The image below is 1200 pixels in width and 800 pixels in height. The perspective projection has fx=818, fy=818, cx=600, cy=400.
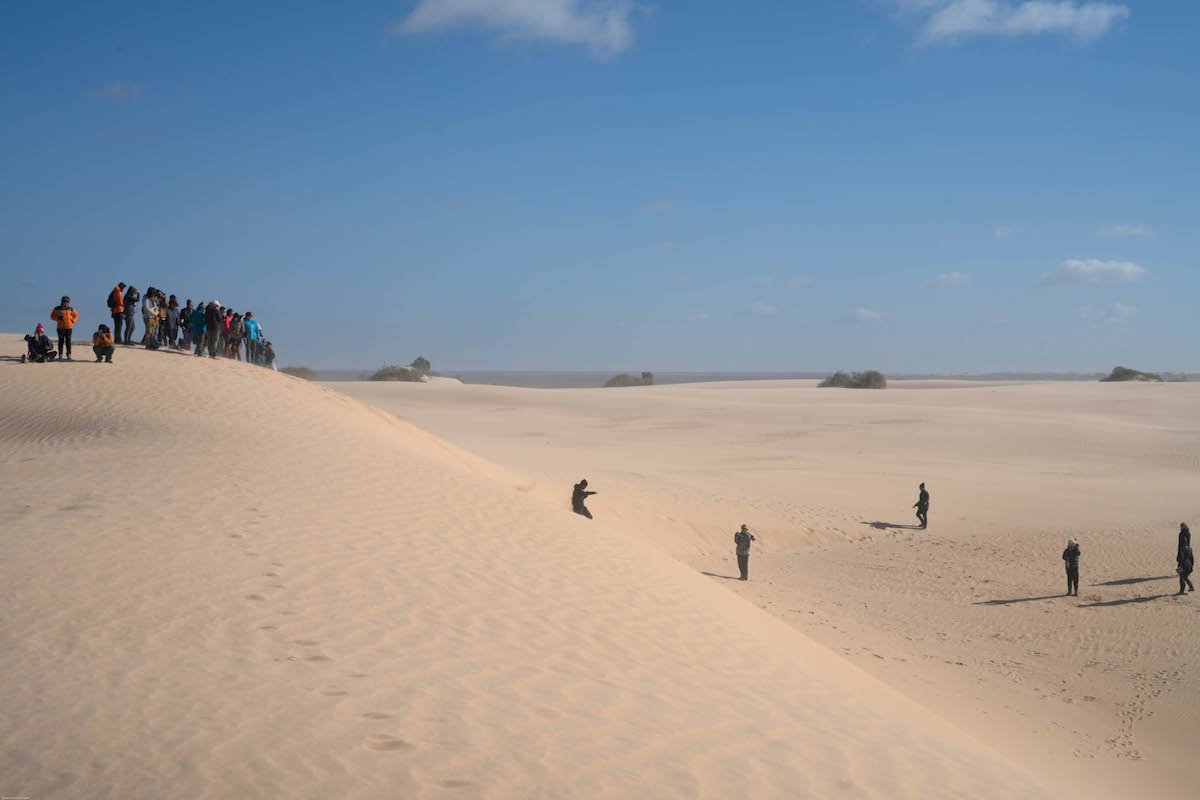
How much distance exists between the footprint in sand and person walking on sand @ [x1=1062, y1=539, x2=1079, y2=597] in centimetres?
1303

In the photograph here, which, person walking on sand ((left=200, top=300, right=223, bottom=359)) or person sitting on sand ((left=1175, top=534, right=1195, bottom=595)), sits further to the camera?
person walking on sand ((left=200, top=300, right=223, bottom=359))

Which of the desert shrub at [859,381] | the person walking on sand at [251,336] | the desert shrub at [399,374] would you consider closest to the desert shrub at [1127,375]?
the desert shrub at [859,381]

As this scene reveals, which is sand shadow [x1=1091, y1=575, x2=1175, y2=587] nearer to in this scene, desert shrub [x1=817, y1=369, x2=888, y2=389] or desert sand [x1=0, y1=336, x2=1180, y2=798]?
desert sand [x1=0, y1=336, x2=1180, y2=798]

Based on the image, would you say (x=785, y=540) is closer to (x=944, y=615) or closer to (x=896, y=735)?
(x=944, y=615)

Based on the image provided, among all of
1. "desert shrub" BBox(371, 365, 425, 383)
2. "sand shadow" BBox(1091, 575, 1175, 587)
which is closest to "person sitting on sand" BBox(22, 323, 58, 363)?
"sand shadow" BBox(1091, 575, 1175, 587)

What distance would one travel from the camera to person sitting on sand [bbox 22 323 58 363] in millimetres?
17734

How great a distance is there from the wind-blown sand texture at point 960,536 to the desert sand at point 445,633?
0.33 ft

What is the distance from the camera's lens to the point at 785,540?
19.4m

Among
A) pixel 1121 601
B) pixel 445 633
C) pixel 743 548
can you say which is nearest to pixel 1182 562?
pixel 1121 601

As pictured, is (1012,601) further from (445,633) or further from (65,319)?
(65,319)

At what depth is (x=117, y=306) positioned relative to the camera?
19578mm

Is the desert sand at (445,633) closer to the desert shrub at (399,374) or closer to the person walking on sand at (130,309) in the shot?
the person walking on sand at (130,309)

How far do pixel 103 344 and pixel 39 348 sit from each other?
4.54 ft

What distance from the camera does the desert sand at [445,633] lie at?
16.2ft
